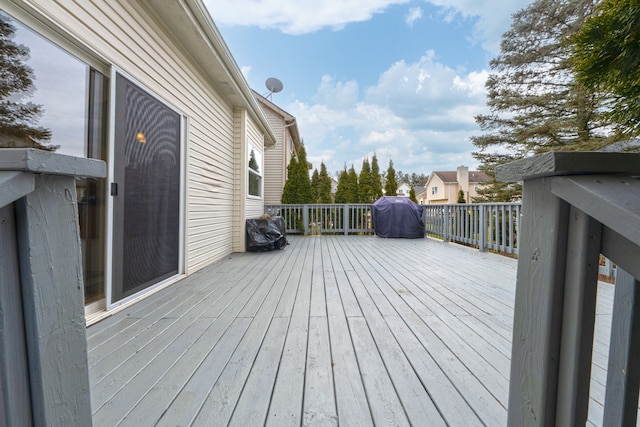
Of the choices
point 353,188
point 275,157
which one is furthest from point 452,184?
point 275,157

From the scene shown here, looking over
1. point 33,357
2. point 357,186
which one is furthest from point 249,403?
point 357,186

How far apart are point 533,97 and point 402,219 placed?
21.1ft

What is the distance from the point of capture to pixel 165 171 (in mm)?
2818

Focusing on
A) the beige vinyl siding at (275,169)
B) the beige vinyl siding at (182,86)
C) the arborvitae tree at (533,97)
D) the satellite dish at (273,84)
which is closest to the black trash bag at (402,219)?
the arborvitae tree at (533,97)

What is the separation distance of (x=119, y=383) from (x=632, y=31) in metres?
2.35

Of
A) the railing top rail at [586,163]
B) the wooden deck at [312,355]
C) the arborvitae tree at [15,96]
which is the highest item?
the arborvitae tree at [15,96]

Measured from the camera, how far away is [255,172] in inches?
238

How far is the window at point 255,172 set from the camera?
5709 mm

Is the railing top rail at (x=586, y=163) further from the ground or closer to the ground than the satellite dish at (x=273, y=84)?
closer to the ground

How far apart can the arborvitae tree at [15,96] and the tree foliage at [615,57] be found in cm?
260

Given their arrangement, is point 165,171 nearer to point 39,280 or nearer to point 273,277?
point 273,277

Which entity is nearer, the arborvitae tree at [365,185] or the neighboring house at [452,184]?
the arborvitae tree at [365,185]

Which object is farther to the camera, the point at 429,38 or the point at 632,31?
the point at 429,38

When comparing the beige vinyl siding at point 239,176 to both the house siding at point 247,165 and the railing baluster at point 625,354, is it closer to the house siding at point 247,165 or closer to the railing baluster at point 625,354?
the house siding at point 247,165
